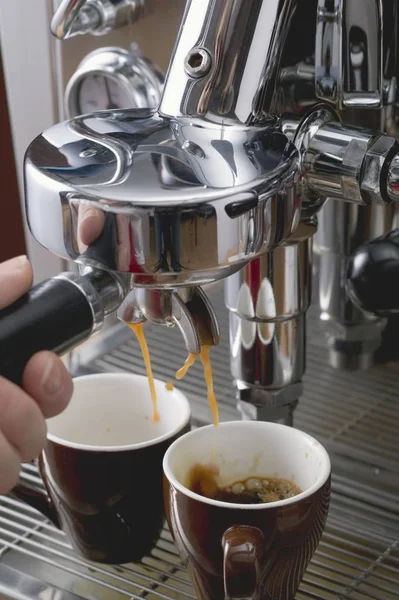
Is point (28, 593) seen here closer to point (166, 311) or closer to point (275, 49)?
point (166, 311)

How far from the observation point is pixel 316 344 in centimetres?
57

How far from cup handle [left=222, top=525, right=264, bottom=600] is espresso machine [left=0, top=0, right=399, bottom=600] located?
0.05 metres

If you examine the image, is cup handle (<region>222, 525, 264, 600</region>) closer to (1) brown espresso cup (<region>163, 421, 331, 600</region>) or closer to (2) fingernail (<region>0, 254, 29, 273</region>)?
(1) brown espresso cup (<region>163, 421, 331, 600</region>)

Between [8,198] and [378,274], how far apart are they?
0.74 metres

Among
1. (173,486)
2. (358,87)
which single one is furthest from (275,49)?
(173,486)

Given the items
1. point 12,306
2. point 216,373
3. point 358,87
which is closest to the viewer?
point 12,306

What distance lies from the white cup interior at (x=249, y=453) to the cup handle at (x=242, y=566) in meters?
0.05

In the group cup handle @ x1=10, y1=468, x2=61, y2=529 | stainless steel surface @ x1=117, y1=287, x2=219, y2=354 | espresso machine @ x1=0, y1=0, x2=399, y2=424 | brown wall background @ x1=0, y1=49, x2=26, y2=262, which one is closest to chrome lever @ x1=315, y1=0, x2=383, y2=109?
espresso machine @ x1=0, y1=0, x2=399, y2=424

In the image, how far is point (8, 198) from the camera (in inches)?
42.1

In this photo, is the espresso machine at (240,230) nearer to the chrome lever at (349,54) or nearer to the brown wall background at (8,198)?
the chrome lever at (349,54)

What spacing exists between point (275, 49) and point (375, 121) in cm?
11

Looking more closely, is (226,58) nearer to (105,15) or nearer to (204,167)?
(204,167)

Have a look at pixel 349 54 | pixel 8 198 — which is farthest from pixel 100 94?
pixel 8 198

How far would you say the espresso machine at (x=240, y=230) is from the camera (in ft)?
1.03
